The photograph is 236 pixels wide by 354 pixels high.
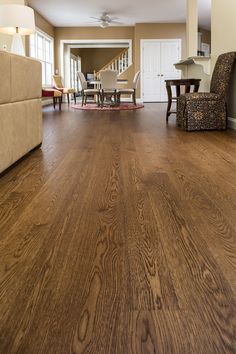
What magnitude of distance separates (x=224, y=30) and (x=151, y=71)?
8555mm

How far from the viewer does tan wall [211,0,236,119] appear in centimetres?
498

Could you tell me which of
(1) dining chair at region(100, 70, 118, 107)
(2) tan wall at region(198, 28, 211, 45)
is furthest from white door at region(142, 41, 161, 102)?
(1) dining chair at region(100, 70, 118, 107)

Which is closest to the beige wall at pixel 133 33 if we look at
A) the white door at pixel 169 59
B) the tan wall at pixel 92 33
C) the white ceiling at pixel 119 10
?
the tan wall at pixel 92 33

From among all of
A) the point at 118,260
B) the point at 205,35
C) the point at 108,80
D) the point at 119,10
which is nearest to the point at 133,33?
the point at 205,35

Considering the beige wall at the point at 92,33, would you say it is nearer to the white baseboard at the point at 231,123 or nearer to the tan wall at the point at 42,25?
the tan wall at the point at 42,25

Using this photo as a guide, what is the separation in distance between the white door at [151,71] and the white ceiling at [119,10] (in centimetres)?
92

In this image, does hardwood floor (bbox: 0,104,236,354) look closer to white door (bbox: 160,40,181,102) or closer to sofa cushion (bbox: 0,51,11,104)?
sofa cushion (bbox: 0,51,11,104)

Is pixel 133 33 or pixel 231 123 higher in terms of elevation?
pixel 133 33

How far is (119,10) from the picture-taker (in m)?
11.0

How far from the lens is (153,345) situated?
33.1 inches

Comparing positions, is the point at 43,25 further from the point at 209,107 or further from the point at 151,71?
the point at 209,107

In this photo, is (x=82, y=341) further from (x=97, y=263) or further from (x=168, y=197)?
(x=168, y=197)

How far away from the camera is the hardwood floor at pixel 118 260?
0.88m

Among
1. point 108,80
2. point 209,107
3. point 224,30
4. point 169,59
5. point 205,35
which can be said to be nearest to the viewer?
point 209,107
